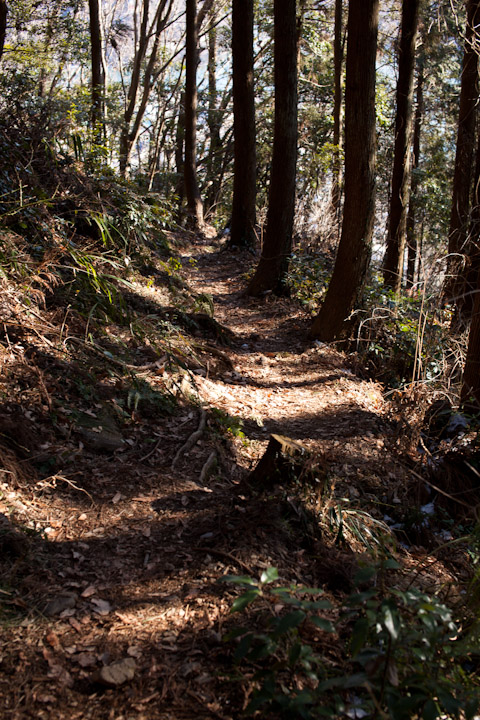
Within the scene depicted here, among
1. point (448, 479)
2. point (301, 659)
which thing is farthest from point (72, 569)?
point (448, 479)

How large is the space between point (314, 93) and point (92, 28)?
29.0ft

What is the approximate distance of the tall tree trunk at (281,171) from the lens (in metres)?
8.56

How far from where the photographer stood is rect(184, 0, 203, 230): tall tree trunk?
14078 mm

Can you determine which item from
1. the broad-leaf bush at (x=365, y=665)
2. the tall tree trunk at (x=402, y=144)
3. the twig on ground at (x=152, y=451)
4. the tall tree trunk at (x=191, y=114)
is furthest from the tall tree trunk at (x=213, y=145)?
the broad-leaf bush at (x=365, y=665)

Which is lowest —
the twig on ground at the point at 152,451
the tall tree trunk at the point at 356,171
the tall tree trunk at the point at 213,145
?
the twig on ground at the point at 152,451

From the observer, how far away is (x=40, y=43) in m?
19.7

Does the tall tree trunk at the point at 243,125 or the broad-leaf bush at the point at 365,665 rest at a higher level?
the tall tree trunk at the point at 243,125

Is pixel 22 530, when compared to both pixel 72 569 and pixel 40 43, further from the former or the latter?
pixel 40 43

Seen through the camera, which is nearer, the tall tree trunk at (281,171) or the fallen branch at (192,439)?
the fallen branch at (192,439)

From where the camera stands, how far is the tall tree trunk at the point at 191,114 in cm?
1408

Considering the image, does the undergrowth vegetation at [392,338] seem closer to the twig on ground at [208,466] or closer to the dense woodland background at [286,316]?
the dense woodland background at [286,316]

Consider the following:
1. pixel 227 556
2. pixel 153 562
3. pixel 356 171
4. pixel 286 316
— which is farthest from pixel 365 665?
pixel 286 316

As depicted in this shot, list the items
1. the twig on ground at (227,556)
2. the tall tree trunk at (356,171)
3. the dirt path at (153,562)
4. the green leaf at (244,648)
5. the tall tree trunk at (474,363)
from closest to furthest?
the green leaf at (244,648) < the dirt path at (153,562) < the twig on ground at (227,556) < the tall tree trunk at (474,363) < the tall tree trunk at (356,171)

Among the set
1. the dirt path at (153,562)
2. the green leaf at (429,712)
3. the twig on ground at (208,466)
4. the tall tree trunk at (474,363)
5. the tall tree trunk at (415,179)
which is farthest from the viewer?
the tall tree trunk at (415,179)
